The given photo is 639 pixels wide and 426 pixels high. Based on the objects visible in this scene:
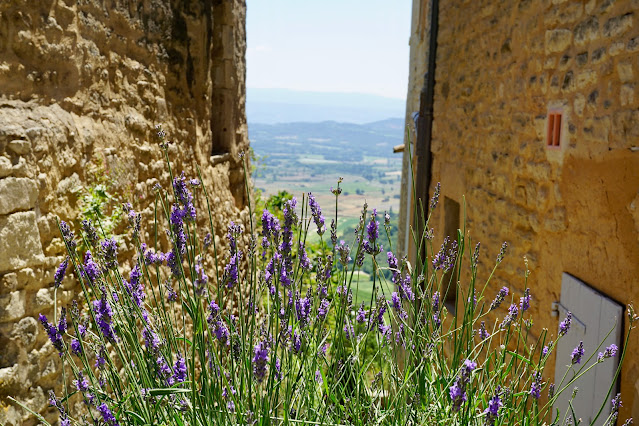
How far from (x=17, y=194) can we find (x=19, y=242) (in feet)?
0.70

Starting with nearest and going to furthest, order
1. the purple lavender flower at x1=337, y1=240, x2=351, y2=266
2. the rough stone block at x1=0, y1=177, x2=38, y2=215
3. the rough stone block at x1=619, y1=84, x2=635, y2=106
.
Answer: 1. the purple lavender flower at x1=337, y1=240, x2=351, y2=266
2. the rough stone block at x1=619, y1=84, x2=635, y2=106
3. the rough stone block at x1=0, y1=177, x2=38, y2=215

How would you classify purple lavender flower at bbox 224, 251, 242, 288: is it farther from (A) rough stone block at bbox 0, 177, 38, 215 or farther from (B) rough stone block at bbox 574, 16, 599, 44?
(B) rough stone block at bbox 574, 16, 599, 44

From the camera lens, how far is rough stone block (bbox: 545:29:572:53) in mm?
3580

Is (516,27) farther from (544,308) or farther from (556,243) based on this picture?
(544,308)

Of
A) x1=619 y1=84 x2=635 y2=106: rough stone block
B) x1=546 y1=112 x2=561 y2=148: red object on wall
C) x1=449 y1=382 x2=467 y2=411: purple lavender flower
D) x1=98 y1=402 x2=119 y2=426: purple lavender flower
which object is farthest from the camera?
x1=546 y1=112 x2=561 y2=148: red object on wall

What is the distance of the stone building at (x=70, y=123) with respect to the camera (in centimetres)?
306

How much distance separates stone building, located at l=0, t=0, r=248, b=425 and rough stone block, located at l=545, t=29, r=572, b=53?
2.51 metres

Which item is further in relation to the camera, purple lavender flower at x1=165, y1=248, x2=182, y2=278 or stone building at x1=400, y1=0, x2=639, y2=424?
stone building at x1=400, y1=0, x2=639, y2=424

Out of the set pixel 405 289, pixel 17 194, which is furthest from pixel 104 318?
pixel 17 194

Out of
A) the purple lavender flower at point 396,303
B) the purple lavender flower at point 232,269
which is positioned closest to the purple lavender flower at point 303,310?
the purple lavender flower at point 232,269

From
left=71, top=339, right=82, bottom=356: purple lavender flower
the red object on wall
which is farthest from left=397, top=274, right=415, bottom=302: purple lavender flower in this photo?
the red object on wall

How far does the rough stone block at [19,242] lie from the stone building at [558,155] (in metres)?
1.86

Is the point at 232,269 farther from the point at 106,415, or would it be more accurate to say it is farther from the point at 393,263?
the point at 393,263

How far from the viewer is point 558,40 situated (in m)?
3.69
